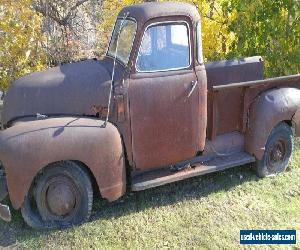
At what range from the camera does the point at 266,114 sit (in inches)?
191

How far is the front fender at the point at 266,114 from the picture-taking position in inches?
191

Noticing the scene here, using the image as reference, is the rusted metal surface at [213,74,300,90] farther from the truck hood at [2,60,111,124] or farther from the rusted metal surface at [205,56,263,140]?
the truck hood at [2,60,111,124]

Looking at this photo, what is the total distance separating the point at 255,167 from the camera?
514cm

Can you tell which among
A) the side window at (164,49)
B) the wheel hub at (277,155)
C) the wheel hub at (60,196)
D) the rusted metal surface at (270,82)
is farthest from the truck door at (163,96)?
the wheel hub at (277,155)

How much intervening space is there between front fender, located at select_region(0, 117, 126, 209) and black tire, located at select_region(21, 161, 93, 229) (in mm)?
147

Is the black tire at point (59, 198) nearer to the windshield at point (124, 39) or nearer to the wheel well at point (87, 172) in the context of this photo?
the wheel well at point (87, 172)

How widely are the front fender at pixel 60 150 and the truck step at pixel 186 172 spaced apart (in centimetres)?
29

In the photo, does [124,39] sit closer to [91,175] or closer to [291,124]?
[91,175]

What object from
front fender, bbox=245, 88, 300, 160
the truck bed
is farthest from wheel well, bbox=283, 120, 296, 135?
the truck bed

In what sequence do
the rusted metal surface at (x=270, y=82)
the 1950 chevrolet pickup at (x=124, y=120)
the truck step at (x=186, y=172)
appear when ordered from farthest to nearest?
the rusted metal surface at (x=270, y=82), the truck step at (x=186, y=172), the 1950 chevrolet pickup at (x=124, y=120)

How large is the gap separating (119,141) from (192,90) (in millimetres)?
968

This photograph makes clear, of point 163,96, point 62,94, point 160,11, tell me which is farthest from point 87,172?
point 160,11

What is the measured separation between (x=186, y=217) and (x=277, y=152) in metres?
1.64

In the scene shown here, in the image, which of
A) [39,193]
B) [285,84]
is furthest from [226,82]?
[39,193]
